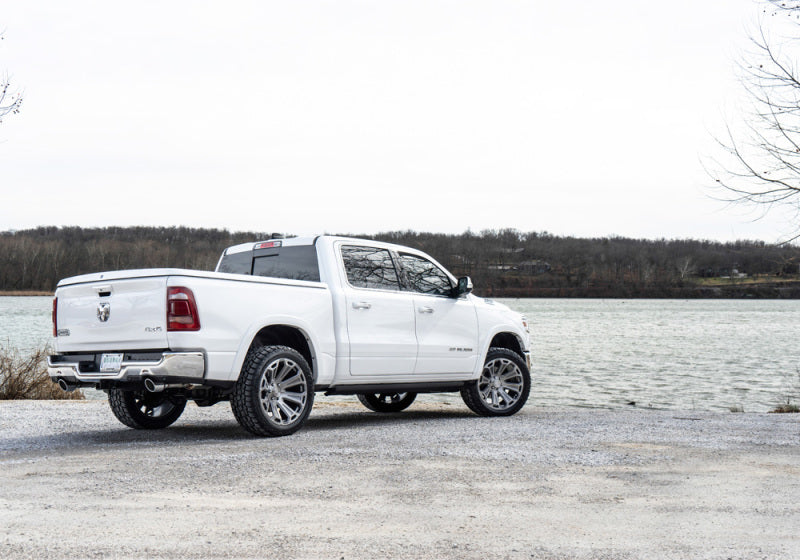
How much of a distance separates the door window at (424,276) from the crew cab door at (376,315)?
0.24m

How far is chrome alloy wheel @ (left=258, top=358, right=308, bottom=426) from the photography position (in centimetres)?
905

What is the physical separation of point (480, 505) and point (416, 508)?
16.9 inches

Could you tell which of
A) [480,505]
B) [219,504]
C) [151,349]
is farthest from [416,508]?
[151,349]

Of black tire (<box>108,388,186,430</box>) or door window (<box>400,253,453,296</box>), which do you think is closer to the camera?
black tire (<box>108,388,186,430</box>)

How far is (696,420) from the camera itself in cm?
1154

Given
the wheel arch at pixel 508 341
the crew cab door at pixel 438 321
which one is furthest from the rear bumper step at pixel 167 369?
the wheel arch at pixel 508 341

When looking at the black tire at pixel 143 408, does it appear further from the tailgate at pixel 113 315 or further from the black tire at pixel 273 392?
the black tire at pixel 273 392

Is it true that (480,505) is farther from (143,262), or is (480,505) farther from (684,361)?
(143,262)

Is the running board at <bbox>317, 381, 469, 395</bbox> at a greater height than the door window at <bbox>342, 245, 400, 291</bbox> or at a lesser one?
lesser

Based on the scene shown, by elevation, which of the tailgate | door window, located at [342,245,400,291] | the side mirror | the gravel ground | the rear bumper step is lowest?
the gravel ground

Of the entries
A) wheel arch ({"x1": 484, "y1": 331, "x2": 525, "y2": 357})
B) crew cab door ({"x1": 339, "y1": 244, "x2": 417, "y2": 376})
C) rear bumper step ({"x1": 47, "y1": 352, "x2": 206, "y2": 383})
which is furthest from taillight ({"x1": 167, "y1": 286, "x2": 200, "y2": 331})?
wheel arch ({"x1": 484, "y1": 331, "x2": 525, "y2": 357})

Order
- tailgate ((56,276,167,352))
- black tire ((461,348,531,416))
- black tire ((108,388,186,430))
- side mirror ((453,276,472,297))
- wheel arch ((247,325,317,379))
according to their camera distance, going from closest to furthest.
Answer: tailgate ((56,276,167,352)) < wheel arch ((247,325,317,379)) < black tire ((108,388,186,430)) < side mirror ((453,276,472,297)) < black tire ((461,348,531,416))

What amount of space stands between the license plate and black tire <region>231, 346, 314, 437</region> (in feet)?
3.63

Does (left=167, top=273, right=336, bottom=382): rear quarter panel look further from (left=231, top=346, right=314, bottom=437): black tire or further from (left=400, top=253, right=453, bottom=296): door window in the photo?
(left=400, top=253, right=453, bottom=296): door window
